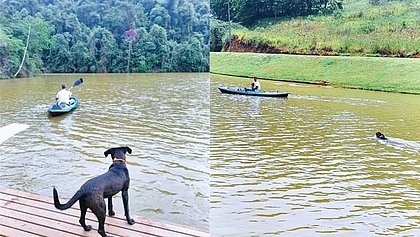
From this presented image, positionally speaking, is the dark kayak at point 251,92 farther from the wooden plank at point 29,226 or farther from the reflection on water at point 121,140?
the wooden plank at point 29,226

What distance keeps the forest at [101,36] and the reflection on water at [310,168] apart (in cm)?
69

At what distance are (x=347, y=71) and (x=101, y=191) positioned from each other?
5.09 metres

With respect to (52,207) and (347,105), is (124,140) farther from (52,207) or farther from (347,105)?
(347,105)

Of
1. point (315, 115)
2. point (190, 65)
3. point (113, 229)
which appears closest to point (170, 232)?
point (113, 229)

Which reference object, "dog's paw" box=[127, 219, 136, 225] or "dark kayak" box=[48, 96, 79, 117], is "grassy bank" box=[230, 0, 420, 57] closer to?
"dog's paw" box=[127, 219, 136, 225]

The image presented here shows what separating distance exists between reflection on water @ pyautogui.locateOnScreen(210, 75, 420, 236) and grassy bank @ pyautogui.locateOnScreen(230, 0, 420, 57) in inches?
27.5

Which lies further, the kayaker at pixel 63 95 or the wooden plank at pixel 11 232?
the kayaker at pixel 63 95

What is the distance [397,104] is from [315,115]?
1.39m

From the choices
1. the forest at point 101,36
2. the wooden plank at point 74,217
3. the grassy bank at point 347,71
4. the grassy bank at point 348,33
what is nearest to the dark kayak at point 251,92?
the grassy bank at point 347,71

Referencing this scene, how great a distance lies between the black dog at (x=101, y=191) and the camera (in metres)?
1.39

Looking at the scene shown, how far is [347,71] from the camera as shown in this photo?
6020mm

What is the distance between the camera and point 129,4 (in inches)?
142

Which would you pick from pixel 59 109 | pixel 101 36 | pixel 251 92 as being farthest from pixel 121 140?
pixel 251 92

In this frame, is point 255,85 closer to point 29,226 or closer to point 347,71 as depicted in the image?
point 347,71
